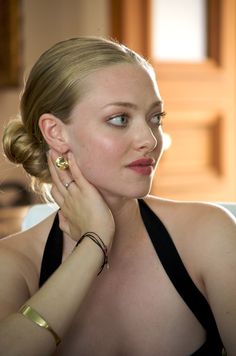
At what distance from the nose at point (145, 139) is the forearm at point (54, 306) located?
239 mm

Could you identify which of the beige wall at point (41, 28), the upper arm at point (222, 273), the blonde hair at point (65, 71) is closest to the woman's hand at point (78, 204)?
the blonde hair at point (65, 71)

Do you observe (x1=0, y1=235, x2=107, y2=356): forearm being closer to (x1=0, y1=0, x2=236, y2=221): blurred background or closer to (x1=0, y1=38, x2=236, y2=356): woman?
(x1=0, y1=38, x2=236, y2=356): woman

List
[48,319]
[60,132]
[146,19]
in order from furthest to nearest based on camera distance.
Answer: [146,19]
[60,132]
[48,319]

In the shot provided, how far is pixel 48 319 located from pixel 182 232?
45cm

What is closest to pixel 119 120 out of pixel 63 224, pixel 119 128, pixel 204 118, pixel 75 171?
pixel 119 128

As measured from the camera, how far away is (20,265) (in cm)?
139

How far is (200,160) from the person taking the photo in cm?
340

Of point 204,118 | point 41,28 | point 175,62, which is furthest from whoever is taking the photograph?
point 41,28

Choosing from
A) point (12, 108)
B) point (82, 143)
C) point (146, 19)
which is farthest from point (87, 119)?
point (12, 108)

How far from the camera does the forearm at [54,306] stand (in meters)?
1.13

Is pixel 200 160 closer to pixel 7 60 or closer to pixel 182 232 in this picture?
pixel 7 60

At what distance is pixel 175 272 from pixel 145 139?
34 cm

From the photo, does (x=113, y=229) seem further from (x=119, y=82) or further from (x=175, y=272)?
(x=119, y=82)

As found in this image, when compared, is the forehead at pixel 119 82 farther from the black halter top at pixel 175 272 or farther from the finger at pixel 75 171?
the black halter top at pixel 175 272
